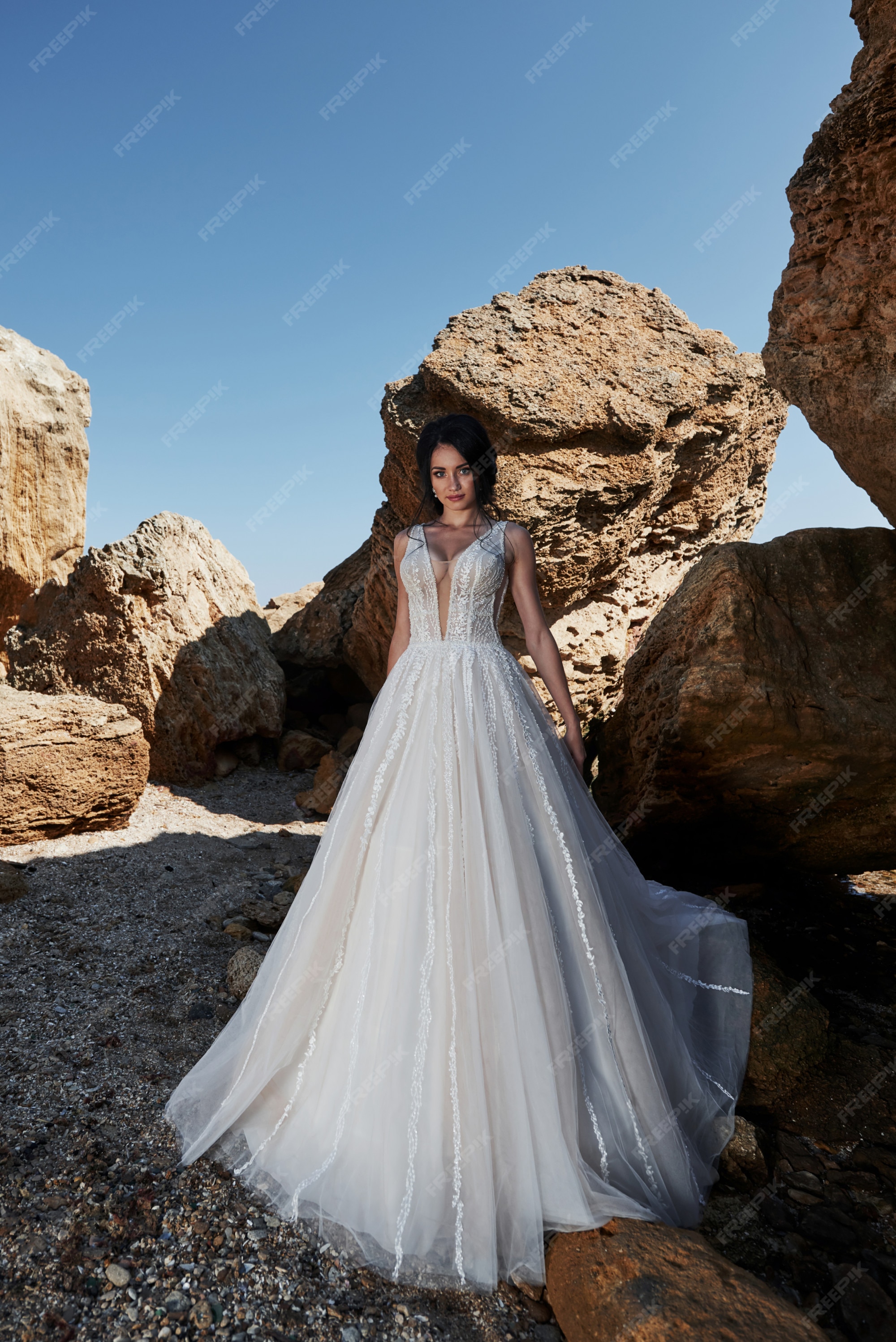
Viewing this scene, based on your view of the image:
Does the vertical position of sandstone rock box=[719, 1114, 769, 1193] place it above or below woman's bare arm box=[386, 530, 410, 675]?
below

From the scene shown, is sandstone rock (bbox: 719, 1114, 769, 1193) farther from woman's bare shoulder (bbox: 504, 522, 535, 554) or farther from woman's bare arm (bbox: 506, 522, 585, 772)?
woman's bare shoulder (bbox: 504, 522, 535, 554)

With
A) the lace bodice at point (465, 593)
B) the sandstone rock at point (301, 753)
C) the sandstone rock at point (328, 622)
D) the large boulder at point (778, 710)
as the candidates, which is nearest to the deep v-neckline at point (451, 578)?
the lace bodice at point (465, 593)

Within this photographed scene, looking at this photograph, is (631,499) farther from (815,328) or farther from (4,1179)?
(4,1179)

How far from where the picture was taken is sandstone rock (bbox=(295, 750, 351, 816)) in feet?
21.9

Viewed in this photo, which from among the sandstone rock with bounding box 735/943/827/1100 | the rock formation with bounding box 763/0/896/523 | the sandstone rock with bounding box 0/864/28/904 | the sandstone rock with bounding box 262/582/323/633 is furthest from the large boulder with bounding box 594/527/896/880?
the sandstone rock with bounding box 262/582/323/633

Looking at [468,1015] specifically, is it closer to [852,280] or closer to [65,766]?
[852,280]

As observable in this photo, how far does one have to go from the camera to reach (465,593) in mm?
3066

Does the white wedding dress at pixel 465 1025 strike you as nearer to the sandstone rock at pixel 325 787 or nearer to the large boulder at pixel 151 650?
the sandstone rock at pixel 325 787

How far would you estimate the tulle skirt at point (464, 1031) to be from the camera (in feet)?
7.04

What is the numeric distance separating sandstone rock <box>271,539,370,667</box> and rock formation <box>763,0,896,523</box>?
534 centimetres

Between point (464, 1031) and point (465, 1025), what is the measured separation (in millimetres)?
18

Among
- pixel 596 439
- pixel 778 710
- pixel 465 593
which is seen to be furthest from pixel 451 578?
pixel 596 439

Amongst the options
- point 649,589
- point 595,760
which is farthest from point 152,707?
point 649,589

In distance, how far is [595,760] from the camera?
5.38m
